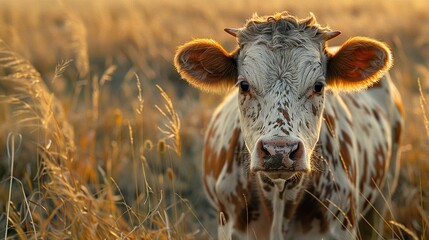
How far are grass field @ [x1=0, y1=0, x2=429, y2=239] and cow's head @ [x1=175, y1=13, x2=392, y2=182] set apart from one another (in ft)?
1.16

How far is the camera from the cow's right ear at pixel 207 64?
396 cm

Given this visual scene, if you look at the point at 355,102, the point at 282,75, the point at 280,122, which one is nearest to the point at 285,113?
the point at 280,122

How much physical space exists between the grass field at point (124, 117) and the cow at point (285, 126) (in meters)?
0.29

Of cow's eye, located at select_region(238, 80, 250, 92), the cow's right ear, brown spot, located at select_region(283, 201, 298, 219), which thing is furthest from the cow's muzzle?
the cow's right ear

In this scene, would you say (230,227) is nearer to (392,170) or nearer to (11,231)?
(11,231)

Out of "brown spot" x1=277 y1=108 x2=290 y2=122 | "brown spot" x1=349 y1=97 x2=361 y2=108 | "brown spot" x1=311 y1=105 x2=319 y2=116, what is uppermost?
"brown spot" x1=277 y1=108 x2=290 y2=122

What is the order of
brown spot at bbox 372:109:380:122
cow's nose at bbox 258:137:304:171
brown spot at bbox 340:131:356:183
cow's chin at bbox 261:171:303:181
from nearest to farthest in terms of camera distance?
cow's nose at bbox 258:137:304:171 < cow's chin at bbox 261:171:303:181 < brown spot at bbox 340:131:356:183 < brown spot at bbox 372:109:380:122

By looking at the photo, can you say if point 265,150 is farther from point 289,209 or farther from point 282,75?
point 289,209

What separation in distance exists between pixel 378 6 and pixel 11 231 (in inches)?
533

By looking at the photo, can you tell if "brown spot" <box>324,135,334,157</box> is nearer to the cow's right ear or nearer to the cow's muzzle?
the cow's right ear

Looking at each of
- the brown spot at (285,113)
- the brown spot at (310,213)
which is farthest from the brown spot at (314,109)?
the brown spot at (310,213)

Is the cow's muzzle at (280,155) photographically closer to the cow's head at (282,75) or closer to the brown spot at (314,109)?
the cow's head at (282,75)

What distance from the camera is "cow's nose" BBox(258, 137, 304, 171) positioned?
3223 millimetres

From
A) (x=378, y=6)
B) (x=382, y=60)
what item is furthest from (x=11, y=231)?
(x=378, y=6)
